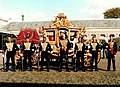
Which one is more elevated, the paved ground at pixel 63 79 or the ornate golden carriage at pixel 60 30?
the ornate golden carriage at pixel 60 30

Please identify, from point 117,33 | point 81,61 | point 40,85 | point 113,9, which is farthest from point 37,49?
point 113,9

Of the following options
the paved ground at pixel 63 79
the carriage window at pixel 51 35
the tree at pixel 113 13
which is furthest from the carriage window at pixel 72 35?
the tree at pixel 113 13

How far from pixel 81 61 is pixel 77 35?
2806 mm

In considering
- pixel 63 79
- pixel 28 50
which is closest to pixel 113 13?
pixel 28 50

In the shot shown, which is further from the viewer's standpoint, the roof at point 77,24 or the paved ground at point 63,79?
the roof at point 77,24

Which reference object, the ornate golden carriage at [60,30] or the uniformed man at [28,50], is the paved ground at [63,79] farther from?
the ornate golden carriage at [60,30]

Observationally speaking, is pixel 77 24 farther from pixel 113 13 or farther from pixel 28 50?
pixel 28 50

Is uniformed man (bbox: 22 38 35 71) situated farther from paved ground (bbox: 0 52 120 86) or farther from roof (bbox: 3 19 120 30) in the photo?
roof (bbox: 3 19 120 30)

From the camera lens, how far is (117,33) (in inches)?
2773

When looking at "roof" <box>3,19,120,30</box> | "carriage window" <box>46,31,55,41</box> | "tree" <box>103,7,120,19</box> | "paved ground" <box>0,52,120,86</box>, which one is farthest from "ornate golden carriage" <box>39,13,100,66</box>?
"tree" <box>103,7,120,19</box>

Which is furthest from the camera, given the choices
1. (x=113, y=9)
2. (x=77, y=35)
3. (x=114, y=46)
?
(x=113, y=9)

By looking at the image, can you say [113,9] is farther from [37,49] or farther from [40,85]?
[40,85]

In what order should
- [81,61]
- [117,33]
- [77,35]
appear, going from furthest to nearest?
[117,33] → [77,35] → [81,61]

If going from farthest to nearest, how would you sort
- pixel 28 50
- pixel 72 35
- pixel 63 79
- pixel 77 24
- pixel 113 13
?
pixel 113 13, pixel 77 24, pixel 72 35, pixel 28 50, pixel 63 79
